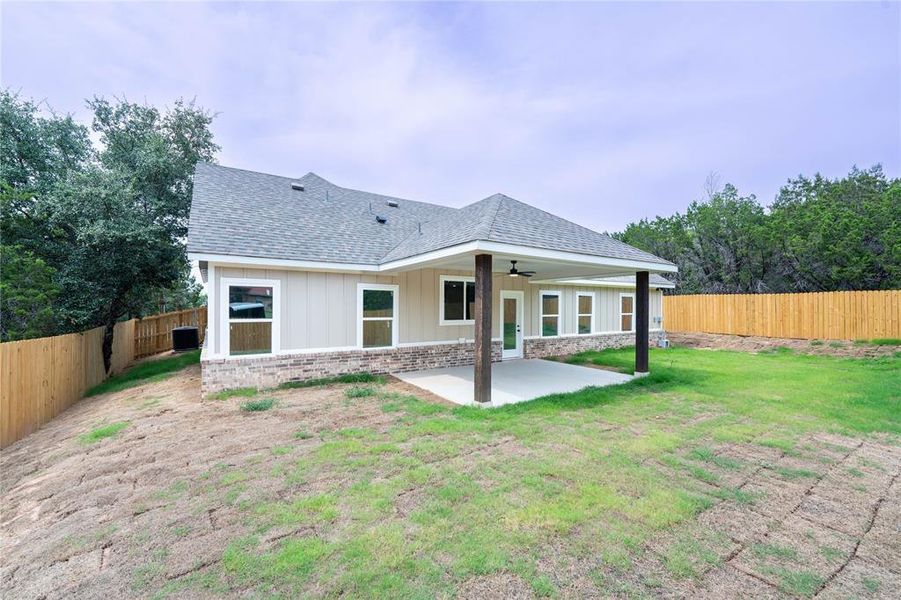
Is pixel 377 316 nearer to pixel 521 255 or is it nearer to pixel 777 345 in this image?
pixel 521 255

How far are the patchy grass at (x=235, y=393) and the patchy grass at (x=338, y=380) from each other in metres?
0.56

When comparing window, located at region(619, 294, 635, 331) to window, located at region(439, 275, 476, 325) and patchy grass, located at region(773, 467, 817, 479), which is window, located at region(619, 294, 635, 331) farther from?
patchy grass, located at region(773, 467, 817, 479)

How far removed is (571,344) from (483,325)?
7768 millimetres

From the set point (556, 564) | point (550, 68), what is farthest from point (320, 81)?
point (556, 564)

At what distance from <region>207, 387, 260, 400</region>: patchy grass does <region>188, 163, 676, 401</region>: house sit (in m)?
0.15

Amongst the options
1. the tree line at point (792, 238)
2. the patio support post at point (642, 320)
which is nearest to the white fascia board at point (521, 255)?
the patio support post at point (642, 320)

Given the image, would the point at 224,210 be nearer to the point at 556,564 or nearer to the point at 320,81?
the point at 320,81

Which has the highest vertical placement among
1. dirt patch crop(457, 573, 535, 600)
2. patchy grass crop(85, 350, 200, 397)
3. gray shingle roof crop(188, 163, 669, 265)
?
gray shingle roof crop(188, 163, 669, 265)

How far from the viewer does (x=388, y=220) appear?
38.6ft

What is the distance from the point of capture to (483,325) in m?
6.48

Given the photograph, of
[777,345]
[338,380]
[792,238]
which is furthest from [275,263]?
[792,238]

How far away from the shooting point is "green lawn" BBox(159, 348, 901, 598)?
2504 millimetres

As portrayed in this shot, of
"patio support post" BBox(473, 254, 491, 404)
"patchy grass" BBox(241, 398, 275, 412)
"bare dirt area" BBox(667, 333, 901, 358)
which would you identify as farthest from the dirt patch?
"bare dirt area" BBox(667, 333, 901, 358)

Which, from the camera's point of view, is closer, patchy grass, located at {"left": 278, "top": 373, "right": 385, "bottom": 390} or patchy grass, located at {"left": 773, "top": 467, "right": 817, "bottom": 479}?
patchy grass, located at {"left": 773, "top": 467, "right": 817, "bottom": 479}
